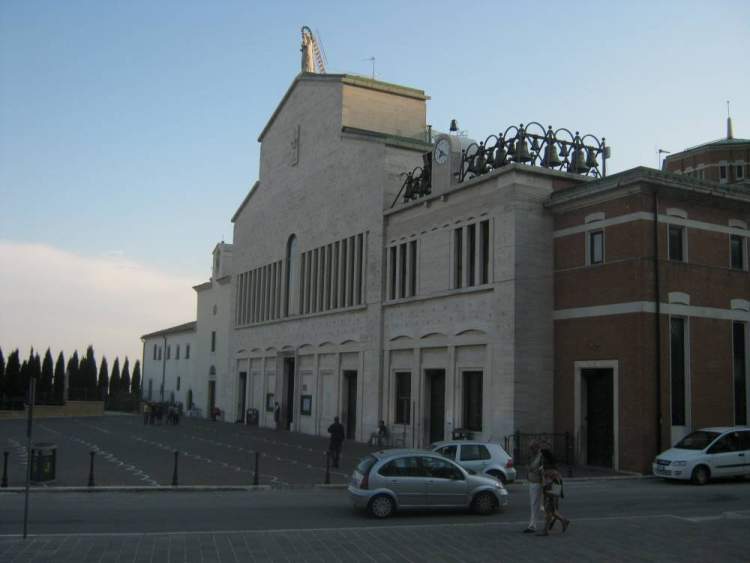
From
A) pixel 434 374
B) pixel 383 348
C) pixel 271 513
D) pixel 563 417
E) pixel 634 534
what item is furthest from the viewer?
pixel 383 348

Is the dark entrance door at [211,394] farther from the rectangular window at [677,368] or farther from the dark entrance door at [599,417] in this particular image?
the rectangular window at [677,368]

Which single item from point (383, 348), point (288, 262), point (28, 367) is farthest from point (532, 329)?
point (28, 367)

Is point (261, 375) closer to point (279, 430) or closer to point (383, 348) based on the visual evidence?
point (279, 430)

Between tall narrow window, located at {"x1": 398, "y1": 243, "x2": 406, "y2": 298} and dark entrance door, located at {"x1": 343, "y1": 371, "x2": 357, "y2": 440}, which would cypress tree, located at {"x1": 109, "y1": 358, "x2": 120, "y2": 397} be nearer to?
dark entrance door, located at {"x1": 343, "y1": 371, "x2": 357, "y2": 440}

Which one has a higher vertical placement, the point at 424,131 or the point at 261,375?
the point at 424,131

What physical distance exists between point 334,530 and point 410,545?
1.98m

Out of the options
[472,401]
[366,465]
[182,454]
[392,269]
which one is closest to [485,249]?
[472,401]

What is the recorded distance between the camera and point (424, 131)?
49.6 meters

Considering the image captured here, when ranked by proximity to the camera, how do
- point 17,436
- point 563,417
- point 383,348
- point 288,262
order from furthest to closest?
1. point 288,262
2. point 17,436
3. point 383,348
4. point 563,417

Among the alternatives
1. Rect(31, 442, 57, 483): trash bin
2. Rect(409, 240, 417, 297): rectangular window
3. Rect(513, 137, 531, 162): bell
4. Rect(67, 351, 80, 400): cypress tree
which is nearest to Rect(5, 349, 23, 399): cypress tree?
Rect(67, 351, 80, 400): cypress tree

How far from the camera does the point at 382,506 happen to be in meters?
16.8

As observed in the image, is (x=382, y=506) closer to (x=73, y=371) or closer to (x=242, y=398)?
(x=242, y=398)

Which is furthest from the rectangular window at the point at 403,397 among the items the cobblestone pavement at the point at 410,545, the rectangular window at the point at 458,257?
the cobblestone pavement at the point at 410,545

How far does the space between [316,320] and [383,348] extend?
8994 mm
